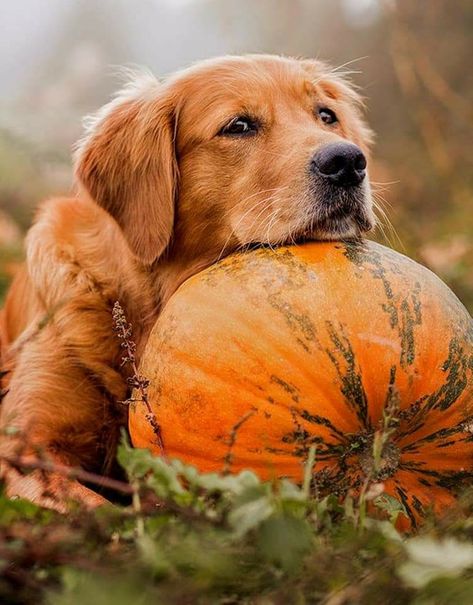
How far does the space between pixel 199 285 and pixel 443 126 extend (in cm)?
888

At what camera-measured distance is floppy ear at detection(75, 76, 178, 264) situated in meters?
3.27

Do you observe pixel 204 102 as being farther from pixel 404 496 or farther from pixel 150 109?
pixel 404 496

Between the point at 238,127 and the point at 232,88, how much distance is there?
0.62 ft

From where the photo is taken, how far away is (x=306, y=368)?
2.29 metres

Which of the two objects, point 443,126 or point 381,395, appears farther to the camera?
point 443,126

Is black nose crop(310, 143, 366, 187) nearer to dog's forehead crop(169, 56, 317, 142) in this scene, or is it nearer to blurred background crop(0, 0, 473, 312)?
dog's forehead crop(169, 56, 317, 142)

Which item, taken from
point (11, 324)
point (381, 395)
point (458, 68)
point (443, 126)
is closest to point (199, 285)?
point (381, 395)

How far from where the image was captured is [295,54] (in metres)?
11.0

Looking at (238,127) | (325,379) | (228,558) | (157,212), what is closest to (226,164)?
(238,127)

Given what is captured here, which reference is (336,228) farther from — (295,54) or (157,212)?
(295,54)

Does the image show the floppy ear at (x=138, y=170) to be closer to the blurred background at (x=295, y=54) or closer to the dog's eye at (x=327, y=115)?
the dog's eye at (x=327, y=115)

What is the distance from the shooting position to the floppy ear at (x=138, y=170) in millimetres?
3266

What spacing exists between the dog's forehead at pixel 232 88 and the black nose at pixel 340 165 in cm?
51

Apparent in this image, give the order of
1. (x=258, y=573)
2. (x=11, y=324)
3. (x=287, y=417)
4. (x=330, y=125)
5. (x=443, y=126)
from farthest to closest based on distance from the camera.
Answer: (x=443, y=126) < (x=11, y=324) < (x=330, y=125) < (x=287, y=417) < (x=258, y=573)
